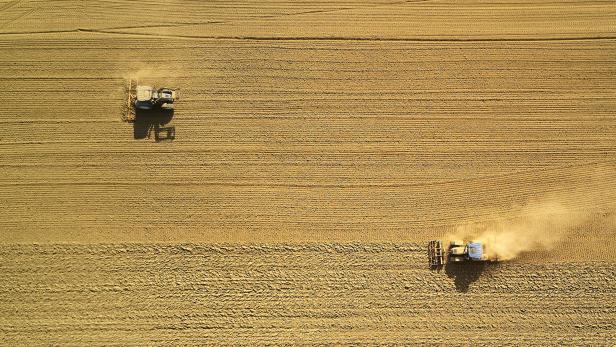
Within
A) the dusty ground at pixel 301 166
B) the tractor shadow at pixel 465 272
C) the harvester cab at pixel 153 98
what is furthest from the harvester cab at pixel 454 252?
the harvester cab at pixel 153 98

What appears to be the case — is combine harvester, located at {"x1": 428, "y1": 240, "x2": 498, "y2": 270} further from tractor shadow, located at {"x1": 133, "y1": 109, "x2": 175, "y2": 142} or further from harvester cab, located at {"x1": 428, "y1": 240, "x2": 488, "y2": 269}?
tractor shadow, located at {"x1": 133, "y1": 109, "x2": 175, "y2": 142}

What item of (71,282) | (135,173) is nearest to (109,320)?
(71,282)

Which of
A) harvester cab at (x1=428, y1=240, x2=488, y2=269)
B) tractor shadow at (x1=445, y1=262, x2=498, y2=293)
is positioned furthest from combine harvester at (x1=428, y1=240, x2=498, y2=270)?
tractor shadow at (x1=445, y1=262, x2=498, y2=293)

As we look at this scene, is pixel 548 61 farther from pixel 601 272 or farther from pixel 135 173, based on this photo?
pixel 135 173

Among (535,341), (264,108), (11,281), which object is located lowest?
(535,341)

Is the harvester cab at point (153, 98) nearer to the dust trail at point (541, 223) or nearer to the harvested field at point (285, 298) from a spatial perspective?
the harvested field at point (285, 298)

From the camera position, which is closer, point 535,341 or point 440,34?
point 535,341

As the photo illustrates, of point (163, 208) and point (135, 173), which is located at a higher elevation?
point (135, 173)
